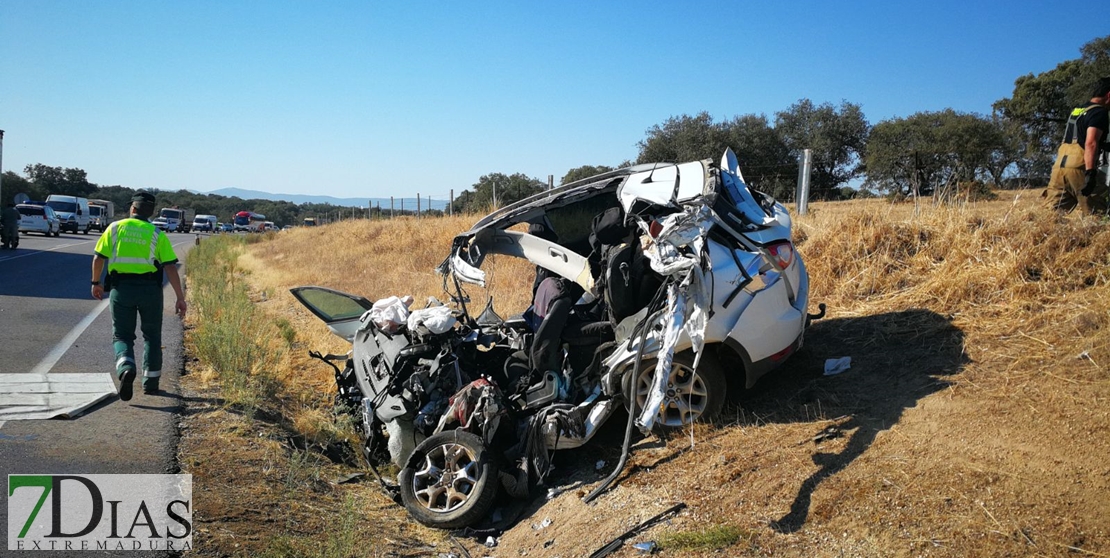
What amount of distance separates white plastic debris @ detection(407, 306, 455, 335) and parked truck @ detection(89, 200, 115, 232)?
47373mm

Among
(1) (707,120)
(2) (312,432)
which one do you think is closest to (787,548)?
(2) (312,432)

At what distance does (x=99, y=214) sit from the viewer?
4766 centimetres

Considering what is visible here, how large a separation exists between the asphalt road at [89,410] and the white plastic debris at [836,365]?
4747 mm

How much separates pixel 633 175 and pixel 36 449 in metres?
4.59

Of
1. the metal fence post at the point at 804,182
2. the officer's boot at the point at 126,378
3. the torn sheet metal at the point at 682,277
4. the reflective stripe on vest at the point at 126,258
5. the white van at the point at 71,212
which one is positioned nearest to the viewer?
the torn sheet metal at the point at 682,277

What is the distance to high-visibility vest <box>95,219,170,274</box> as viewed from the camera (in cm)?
668

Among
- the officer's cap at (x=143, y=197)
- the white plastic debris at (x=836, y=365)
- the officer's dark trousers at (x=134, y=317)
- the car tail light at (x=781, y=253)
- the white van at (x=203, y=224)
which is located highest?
the white van at (x=203, y=224)

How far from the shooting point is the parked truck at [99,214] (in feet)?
153

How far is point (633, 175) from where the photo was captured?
568 centimetres

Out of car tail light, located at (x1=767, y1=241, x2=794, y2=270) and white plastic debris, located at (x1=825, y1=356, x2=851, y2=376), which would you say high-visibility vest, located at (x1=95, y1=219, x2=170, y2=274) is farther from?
white plastic debris, located at (x1=825, y1=356, x2=851, y2=376)

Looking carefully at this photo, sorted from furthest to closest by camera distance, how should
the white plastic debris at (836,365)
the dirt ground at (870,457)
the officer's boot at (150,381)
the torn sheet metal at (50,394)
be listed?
the officer's boot at (150,381), the torn sheet metal at (50,394), the white plastic debris at (836,365), the dirt ground at (870,457)

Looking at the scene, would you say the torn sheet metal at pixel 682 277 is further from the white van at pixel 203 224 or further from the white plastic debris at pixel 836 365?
the white van at pixel 203 224

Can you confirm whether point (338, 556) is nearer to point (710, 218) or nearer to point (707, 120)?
point (710, 218)

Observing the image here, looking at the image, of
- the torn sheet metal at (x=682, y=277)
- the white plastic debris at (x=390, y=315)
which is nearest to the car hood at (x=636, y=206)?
the torn sheet metal at (x=682, y=277)
